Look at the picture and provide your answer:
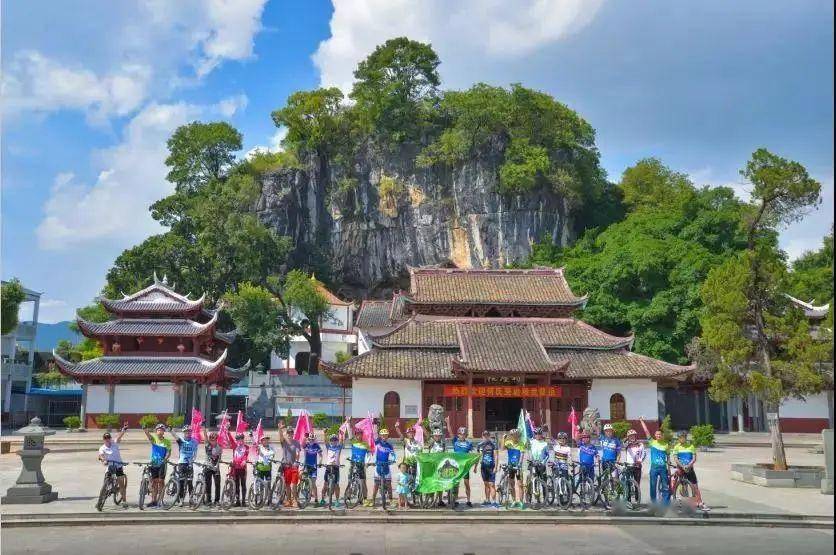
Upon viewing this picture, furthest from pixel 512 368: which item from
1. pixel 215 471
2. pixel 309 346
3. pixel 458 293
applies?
pixel 309 346

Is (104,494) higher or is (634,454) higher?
(634,454)

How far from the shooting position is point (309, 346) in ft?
206

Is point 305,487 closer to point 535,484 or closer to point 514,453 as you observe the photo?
point 514,453

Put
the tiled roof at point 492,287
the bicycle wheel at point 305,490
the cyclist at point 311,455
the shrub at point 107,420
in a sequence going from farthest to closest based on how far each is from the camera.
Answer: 1. the shrub at point 107,420
2. the tiled roof at point 492,287
3. the cyclist at point 311,455
4. the bicycle wheel at point 305,490

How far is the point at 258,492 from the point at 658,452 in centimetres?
796

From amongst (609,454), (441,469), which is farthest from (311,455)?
(609,454)

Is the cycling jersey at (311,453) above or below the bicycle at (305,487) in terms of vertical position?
above

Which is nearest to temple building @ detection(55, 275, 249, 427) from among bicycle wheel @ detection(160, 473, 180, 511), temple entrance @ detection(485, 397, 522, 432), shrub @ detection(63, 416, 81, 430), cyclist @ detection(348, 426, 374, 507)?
shrub @ detection(63, 416, 81, 430)

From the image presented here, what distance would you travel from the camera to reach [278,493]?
579 inches

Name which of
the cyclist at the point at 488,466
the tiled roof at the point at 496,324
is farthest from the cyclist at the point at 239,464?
the tiled roof at the point at 496,324

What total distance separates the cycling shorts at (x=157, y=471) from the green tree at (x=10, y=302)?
107ft

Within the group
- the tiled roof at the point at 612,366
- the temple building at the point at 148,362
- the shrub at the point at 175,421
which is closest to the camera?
the tiled roof at the point at 612,366

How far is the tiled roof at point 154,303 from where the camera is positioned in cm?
4259

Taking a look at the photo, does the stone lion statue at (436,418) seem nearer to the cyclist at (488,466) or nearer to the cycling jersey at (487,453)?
the cyclist at (488,466)
